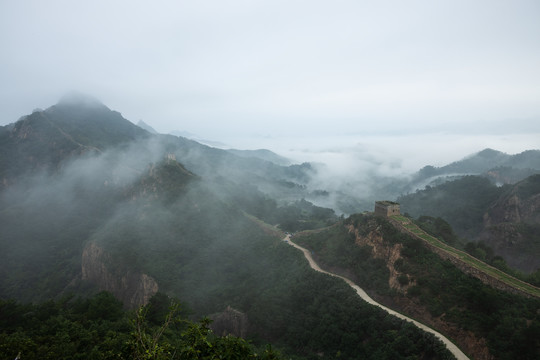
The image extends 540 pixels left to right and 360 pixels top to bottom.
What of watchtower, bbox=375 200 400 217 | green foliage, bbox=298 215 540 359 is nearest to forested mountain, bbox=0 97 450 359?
green foliage, bbox=298 215 540 359

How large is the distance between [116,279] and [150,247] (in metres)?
9.00

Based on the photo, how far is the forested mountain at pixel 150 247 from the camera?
3070cm

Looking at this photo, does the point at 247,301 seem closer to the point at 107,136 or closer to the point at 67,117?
the point at 107,136

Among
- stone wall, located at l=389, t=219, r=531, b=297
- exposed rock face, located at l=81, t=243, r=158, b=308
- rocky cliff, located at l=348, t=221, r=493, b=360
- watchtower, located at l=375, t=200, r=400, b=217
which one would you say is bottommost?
exposed rock face, located at l=81, t=243, r=158, b=308

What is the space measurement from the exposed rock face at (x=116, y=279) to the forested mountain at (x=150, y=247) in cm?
23

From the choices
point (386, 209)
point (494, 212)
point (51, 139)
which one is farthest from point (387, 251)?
point (51, 139)

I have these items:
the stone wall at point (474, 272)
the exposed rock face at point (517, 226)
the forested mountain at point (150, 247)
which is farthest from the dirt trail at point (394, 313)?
the exposed rock face at point (517, 226)

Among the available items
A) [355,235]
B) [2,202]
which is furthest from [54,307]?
[2,202]

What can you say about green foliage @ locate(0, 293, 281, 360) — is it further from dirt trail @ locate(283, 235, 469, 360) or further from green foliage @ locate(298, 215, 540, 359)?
green foliage @ locate(298, 215, 540, 359)

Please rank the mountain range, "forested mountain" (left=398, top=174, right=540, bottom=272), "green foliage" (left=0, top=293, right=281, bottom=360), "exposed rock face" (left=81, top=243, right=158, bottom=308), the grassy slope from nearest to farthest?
"green foliage" (left=0, top=293, right=281, bottom=360), the grassy slope, the mountain range, "exposed rock face" (left=81, top=243, right=158, bottom=308), "forested mountain" (left=398, top=174, right=540, bottom=272)

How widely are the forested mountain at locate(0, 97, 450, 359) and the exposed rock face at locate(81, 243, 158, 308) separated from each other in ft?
0.75

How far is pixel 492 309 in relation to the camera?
80.9 ft

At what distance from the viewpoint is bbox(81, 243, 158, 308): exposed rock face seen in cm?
5169

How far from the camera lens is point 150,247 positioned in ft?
201
